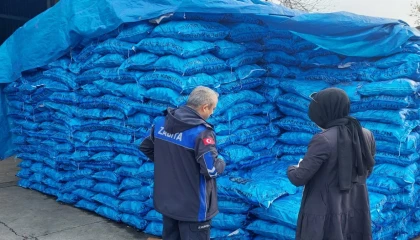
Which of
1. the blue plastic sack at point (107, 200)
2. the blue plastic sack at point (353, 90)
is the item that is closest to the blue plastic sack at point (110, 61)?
the blue plastic sack at point (107, 200)

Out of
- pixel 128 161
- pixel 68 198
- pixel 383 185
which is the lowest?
pixel 68 198

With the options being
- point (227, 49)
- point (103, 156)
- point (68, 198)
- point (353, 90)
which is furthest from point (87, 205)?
point (353, 90)

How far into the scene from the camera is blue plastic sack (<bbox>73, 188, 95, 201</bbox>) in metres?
5.09

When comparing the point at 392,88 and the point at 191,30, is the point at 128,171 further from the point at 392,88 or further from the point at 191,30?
the point at 392,88

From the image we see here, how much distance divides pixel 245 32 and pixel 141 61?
109 cm

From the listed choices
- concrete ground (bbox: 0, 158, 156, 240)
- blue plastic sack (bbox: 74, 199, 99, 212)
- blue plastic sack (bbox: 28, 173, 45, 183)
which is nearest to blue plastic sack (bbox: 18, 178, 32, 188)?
blue plastic sack (bbox: 28, 173, 45, 183)

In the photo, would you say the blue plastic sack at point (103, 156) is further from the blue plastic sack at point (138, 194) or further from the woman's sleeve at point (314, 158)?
the woman's sleeve at point (314, 158)

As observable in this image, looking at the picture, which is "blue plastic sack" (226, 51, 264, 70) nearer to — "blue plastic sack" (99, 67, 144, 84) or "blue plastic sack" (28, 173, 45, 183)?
"blue plastic sack" (99, 67, 144, 84)

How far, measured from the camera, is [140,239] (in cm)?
442

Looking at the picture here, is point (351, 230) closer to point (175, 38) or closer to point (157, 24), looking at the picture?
point (175, 38)

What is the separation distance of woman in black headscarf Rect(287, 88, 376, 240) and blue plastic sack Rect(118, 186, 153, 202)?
6.75 feet

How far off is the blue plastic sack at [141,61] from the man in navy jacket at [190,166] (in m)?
1.44

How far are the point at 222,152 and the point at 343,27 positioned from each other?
1.66 m

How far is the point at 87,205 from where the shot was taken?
5.17 m
